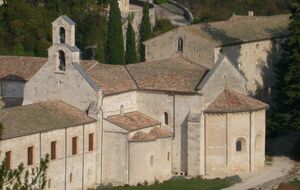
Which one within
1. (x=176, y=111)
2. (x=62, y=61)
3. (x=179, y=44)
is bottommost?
(x=176, y=111)

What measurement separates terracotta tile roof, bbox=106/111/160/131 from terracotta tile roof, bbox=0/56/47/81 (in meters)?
8.14

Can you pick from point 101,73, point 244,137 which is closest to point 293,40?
point 244,137

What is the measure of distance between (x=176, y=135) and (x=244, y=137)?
382 centimetres

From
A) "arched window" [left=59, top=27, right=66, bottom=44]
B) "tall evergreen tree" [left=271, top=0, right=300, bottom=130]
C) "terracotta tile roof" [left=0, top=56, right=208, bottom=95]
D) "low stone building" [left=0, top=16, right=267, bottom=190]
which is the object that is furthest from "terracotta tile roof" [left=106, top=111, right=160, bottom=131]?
"tall evergreen tree" [left=271, top=0, right=300, bottom=130]

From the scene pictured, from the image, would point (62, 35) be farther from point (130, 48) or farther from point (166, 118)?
point (130, 48)

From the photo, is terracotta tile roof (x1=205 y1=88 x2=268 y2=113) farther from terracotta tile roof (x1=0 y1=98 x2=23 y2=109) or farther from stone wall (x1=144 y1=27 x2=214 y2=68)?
terracotta tile roof (x1=0 y1=98 x2=23 y2=109)

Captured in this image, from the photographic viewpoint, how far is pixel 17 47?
84312 millimetres

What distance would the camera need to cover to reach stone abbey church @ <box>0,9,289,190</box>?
57062 millimetres

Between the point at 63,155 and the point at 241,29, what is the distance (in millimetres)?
25515

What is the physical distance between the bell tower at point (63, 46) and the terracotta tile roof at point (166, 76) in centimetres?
519

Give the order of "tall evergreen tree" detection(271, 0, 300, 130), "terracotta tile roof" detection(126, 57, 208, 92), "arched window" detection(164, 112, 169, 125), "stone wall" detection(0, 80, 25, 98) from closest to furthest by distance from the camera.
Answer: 1. "terracotta tile roof" detection(126, 57, 208, 92)
2. "arched window" detection(164, 112, 169, 125)
3. "tall evergreen tree" detection(271, 0, 300, 130)
4. "stone wall" detection(0, 80, 25, 98)

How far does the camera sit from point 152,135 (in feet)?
199

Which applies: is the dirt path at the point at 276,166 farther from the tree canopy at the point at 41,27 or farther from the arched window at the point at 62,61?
the tree canopy at the point at 41,27

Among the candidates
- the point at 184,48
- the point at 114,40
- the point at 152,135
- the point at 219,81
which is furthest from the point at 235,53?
the point at 152,135
